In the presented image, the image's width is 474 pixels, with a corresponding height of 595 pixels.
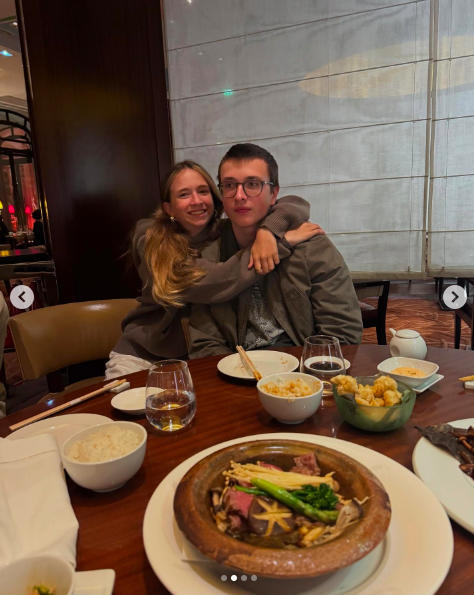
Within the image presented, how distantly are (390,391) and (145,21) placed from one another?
304 cm

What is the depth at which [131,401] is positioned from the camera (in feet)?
3.29

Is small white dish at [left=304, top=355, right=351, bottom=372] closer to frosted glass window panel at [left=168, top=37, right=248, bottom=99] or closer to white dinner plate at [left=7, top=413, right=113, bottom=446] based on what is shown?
white dinner plate at [left=7, top=413, right=113, bottom=446]

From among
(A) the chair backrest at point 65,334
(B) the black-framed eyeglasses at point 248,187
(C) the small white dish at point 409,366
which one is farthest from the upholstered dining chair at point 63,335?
(C) the small white dish at point 409,366

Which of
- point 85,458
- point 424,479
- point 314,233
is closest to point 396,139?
point 314,233

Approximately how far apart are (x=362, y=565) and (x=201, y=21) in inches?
128

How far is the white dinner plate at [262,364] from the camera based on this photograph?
1.18 meters

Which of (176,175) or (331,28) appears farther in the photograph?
(331,28)

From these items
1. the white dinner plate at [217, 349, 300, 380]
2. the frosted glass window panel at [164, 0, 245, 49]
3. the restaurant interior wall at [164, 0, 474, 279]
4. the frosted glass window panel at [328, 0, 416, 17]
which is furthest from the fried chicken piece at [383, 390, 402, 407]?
the frosted glass window panel at [164, 0, 245, 49]

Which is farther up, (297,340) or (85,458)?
(85,458)

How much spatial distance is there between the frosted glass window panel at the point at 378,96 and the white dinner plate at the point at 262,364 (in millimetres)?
1960

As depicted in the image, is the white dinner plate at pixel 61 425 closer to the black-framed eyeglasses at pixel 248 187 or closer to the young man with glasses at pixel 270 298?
the young man with glasses at pixel 270 298

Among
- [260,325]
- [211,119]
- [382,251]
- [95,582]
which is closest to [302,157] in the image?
[211,119]

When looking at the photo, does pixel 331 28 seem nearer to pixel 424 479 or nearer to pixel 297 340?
pixel 297 340

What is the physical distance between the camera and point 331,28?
2.55m
